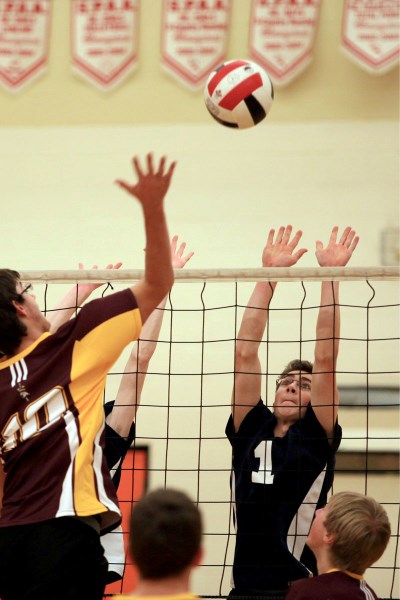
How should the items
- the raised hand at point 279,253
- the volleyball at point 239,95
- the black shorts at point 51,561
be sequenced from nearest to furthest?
1. the black shorts at point 51,561
2. the volleyball at point 239,95
3. the raised hand at point 279,253

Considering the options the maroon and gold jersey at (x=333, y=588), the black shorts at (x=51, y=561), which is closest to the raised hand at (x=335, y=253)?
the maroon and gold jersey at (x=333, y=588)

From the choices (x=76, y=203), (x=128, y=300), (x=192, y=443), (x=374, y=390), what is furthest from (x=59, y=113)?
(x=128, y=300)

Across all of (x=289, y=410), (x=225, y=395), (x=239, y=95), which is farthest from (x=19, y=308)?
(x=225, y=395)

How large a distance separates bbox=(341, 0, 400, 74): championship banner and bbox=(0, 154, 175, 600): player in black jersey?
5.70 meters

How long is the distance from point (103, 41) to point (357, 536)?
6.21 m

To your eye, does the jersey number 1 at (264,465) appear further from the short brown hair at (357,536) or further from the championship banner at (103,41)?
the championship banner at (103,41)

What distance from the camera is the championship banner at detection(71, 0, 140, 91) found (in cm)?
845

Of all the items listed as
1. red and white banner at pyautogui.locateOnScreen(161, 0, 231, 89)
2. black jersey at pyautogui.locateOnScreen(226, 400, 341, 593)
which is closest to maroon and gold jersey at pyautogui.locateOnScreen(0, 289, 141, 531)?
black jersey at pyautogui.locateOnScreen(226, 400, 341, 593)

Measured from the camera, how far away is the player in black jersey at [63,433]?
9.34 ft

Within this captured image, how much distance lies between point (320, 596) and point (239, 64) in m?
2.70

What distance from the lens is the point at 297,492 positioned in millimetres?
4316

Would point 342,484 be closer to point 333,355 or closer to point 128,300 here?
point 333,355

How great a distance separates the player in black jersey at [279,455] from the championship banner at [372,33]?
4083 mm

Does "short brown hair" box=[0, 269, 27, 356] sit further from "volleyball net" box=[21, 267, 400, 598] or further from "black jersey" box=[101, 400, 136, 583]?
"volleyball net" box=[21, 267, 400, 598]
